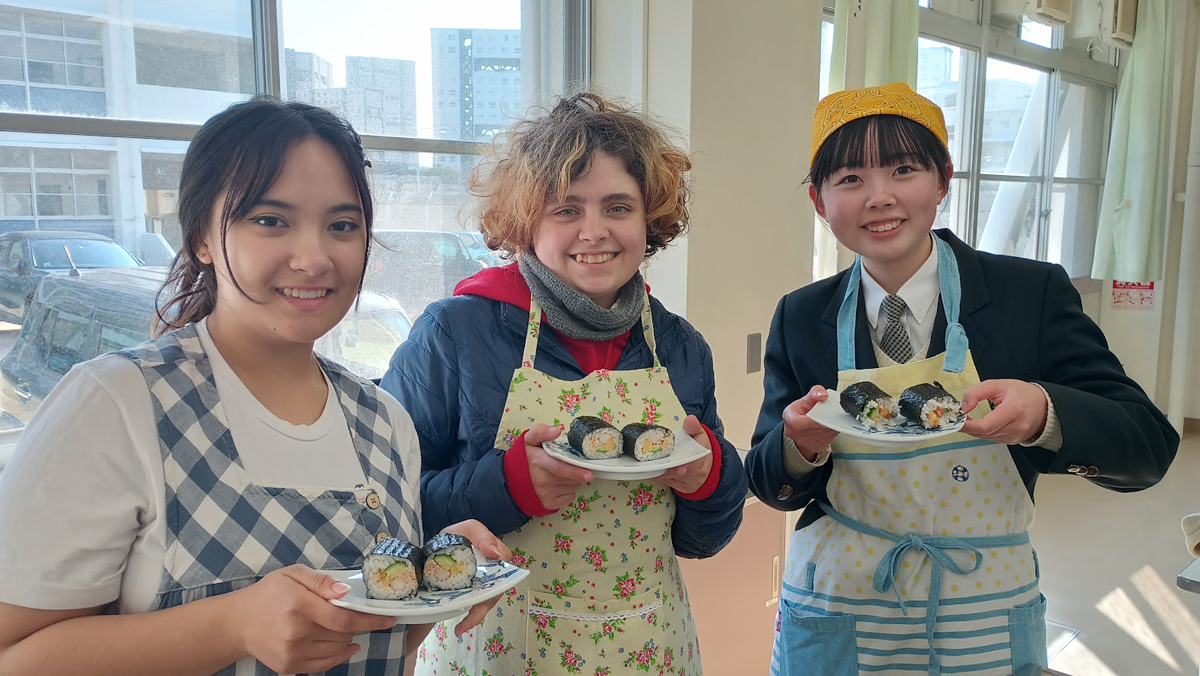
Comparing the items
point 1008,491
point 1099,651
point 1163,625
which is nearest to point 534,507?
point 1008,491

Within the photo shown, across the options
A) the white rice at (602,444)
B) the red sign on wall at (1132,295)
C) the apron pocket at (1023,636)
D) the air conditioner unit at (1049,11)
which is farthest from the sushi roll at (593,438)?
the red sign on wall at (1132,295)

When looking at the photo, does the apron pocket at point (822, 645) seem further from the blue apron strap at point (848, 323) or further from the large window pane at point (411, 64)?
the large window pane at point (411, 64)

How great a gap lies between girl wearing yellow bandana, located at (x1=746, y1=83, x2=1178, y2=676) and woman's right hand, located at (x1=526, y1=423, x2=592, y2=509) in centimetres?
42

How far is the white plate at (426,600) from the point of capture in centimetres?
93

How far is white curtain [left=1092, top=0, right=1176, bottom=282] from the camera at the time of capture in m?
6.02

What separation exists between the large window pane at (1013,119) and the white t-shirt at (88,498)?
5.64 meters

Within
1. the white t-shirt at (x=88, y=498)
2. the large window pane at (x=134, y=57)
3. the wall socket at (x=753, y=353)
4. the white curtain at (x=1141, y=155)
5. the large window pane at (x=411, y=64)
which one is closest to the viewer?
the white t-shirt at (x=88, y=498)

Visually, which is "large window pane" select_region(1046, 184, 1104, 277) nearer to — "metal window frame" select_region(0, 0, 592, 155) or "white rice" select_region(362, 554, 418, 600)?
"metal window frame" select_region(0, 0, 592, 155)

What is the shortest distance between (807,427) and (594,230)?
494 millimetres

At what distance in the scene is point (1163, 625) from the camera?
3.59 m

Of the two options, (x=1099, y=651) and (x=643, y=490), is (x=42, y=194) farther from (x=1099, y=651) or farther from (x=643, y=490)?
(x=1099, y=651)

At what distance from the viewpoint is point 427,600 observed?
103cm

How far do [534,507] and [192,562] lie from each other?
1.73 ft

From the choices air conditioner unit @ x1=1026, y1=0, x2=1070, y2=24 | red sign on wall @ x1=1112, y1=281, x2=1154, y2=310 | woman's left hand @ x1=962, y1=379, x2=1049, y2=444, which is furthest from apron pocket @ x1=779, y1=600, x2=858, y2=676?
red sign on wall @ x1=1112, y1=281, x2=1154, y2=310
